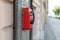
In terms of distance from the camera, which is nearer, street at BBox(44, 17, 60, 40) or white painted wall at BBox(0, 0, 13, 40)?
white painted wall at BBox(0, 0, 13, 40)

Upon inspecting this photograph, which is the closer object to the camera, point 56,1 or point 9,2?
point 9,2

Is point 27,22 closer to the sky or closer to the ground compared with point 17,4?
closer to the ground

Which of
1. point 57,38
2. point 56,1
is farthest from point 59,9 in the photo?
point 57,38

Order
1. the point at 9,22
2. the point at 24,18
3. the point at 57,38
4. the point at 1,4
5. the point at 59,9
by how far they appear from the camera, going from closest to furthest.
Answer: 1. the point at 1,4
2. the point at 9,22
3. the point at 24,18
4. the point at 57,38
5. the point at 59,9

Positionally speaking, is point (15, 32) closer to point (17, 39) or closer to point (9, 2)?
point (17, 39)

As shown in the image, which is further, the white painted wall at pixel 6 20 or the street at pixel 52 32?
the street at pixel 52 32

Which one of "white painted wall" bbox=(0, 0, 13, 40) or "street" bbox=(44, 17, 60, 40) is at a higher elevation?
"white painted wall" bbox=(0, 0, 13, 40)

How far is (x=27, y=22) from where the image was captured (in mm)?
998

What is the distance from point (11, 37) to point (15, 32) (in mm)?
41

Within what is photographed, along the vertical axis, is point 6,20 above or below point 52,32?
above

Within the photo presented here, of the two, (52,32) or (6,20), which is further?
(52,32)

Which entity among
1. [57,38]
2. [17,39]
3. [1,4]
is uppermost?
[1,4]

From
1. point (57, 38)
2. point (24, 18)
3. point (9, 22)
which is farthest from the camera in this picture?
point (57, 38)

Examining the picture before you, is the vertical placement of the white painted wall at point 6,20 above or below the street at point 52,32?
above
